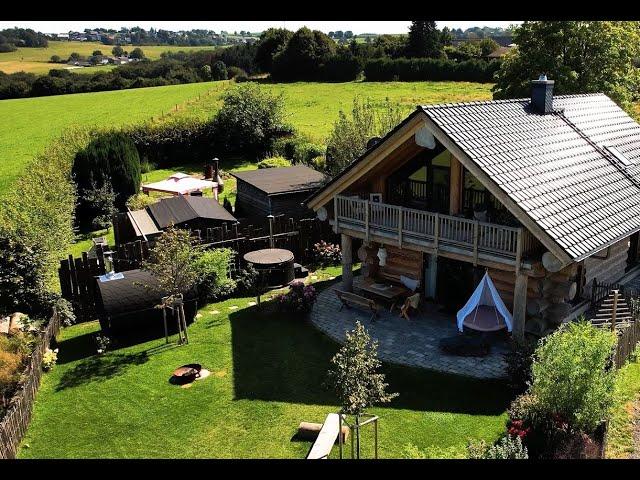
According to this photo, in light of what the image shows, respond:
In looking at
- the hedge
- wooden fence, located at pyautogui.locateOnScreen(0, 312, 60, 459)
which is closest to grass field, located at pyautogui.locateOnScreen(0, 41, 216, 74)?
the hedge

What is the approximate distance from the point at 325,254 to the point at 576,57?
55.9 ft

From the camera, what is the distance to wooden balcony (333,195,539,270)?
1473cm

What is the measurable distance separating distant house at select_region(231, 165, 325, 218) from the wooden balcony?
6.98 metres

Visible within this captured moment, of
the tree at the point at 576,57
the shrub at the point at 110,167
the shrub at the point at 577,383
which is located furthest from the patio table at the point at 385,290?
the shrub at the point at 110,167

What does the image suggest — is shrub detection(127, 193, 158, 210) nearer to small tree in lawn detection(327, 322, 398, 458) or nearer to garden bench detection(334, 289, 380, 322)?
garden bench detection(334, 289, 380, 322)

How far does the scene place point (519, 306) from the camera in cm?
1505

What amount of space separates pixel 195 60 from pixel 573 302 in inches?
3733

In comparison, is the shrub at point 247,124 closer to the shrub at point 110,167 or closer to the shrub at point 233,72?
the shrub at point 110,167

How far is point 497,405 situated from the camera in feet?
43.0

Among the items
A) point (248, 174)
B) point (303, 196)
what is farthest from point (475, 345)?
point (248, 174)

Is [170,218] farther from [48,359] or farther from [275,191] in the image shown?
[48,359]

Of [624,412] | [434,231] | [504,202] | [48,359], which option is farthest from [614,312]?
[48,359]

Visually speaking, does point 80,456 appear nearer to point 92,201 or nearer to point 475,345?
point 475,345

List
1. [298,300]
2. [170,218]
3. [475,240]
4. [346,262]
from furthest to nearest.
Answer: [170,218]
[346,262]
[298,300]
[475,240]
